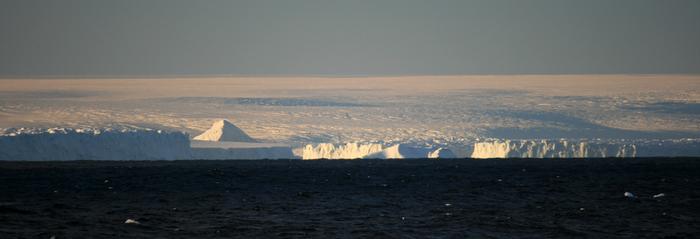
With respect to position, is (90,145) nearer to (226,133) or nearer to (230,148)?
(230,148)

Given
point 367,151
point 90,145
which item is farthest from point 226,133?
point 90,145

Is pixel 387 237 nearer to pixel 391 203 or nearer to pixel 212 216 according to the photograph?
pixel 212 216

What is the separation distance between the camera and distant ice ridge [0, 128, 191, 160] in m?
84.8

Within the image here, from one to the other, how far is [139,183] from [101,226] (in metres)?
19.4

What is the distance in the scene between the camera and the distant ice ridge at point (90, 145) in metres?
84.8

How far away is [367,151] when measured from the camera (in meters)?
114

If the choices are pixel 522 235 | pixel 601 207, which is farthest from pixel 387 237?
pixel 601 207

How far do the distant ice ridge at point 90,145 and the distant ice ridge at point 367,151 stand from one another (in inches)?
873

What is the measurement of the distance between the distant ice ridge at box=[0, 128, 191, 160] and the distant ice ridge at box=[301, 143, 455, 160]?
22180 millimetres

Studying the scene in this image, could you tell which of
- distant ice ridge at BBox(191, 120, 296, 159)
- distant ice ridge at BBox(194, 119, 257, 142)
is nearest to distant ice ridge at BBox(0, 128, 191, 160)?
distant ice ridge at BBox(191, 120, 296, 159)

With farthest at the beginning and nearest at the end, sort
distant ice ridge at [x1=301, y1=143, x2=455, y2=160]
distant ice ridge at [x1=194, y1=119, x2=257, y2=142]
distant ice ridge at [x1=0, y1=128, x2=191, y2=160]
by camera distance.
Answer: distant ice ridge at [x1=194, y1=119, x2=257, y2=142], distant ice ridge at [x1=301, y1=143, x2=455, y2=160], distant ice ridge at [x1=0, y1=128, x2=191, y2=160]

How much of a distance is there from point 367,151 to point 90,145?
120 ft

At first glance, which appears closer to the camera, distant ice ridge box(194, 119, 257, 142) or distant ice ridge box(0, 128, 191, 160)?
distant ice ridge box(0, 128, 191, 160)

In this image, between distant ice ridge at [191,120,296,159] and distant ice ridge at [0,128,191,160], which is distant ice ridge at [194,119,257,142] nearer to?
distant ice ridge at [191,120,296,159]
